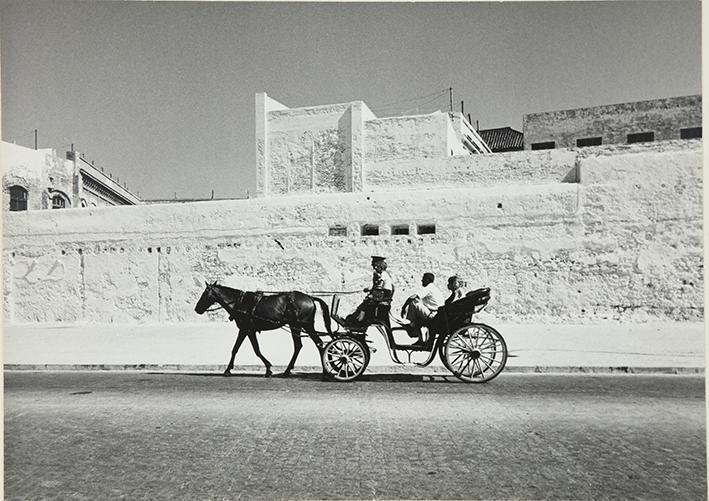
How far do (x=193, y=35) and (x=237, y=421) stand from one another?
522 cm

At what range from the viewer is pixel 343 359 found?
698cm

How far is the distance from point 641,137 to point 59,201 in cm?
1803

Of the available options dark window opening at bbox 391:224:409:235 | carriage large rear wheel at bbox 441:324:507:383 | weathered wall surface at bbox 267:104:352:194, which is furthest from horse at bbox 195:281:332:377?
weathered wall surface at bbox 267:104:352:194

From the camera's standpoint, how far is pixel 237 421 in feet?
17.1

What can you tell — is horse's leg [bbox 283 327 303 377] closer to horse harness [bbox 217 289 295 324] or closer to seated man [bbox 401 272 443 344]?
horse harness [bbox 217 289 295 324]

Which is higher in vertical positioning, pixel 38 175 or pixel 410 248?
pixel 38 175

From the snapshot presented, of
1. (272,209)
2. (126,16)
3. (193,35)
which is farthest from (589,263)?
(126,16)

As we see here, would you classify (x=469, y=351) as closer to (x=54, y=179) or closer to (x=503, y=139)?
(x=54, y=179)

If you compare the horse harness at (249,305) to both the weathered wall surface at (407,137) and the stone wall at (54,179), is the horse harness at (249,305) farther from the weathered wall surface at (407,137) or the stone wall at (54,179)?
the weathered wall surface at (407,137)

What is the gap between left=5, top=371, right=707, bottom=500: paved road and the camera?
3.85m

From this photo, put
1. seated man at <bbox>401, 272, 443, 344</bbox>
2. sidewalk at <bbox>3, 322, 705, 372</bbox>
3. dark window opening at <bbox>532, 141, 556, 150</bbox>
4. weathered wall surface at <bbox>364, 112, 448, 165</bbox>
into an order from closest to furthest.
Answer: seated man at <bbox>401, 272, 443, 344</bbox>
sidewalk at <bbox>3, 322, 705, 372</bbox>
weathered wall surface at <bbox>364, 112, 448, 165</bbox>
dark window opening at <bbox>532, 141, 556, 150</bbox>

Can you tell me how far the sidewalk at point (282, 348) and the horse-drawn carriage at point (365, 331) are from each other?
2.63 feet

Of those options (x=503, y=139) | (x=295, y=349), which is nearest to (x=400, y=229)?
(x=295, y=349)

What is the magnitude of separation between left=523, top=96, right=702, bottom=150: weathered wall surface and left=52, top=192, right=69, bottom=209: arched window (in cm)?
1502
